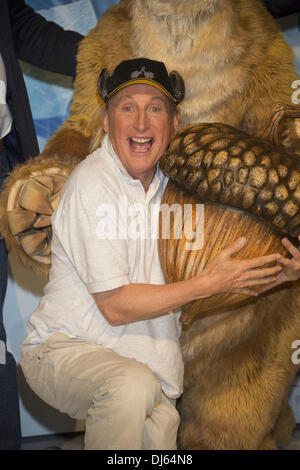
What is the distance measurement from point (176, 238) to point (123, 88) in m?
0.34

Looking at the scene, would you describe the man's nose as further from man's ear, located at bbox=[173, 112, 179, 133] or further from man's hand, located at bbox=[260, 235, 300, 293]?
man's hand, located at bbox=[260, 235, 300, 293]

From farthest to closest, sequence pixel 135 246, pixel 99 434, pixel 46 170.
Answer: pixel 46 170, pixel 135 246, pixel 99 434

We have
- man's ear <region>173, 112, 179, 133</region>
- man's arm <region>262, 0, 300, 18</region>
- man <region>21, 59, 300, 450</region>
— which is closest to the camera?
man <region>21, 59, 300, 450</region>

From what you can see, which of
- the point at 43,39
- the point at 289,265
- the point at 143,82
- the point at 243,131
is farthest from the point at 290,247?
the point at 43,39

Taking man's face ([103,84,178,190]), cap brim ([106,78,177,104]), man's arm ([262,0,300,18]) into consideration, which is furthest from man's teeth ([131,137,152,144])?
man's arm ([262,0,300,18])

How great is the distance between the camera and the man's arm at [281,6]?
1.63 m

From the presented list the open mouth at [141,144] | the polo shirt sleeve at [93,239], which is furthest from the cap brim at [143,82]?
the polo shirt sleeve at [93,239]

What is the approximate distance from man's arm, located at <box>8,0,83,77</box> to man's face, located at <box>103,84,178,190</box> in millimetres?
462

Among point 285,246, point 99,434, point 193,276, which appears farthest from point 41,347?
point 285,246

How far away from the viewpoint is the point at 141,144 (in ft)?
4.45

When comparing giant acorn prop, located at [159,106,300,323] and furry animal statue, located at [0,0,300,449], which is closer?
giant acorn prop, located at [159,106,300,323]

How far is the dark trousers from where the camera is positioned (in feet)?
5.51
